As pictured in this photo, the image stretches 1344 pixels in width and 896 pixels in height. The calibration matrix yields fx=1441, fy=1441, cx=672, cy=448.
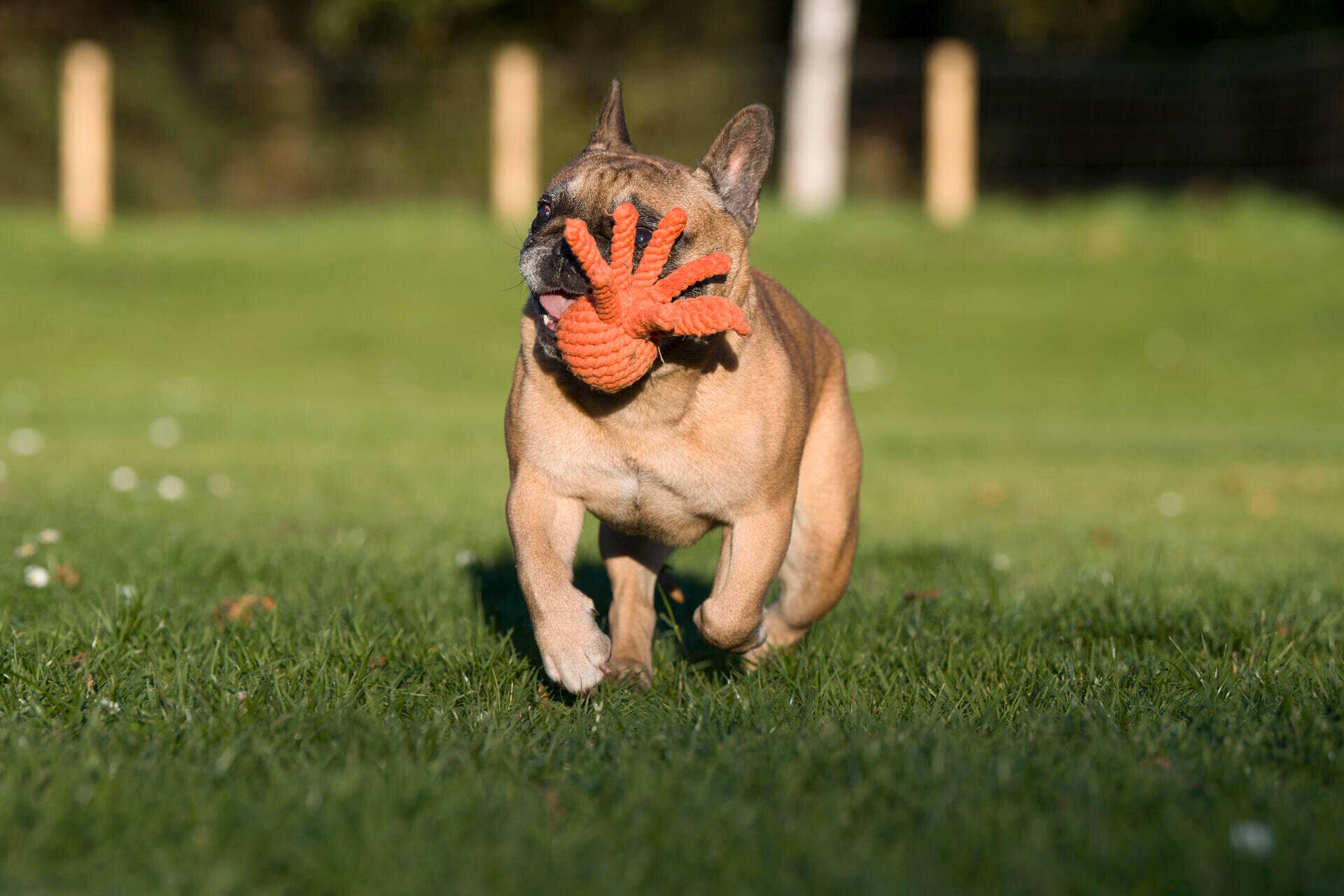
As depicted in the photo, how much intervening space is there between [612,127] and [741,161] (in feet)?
2.12

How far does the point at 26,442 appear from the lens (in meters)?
10.3

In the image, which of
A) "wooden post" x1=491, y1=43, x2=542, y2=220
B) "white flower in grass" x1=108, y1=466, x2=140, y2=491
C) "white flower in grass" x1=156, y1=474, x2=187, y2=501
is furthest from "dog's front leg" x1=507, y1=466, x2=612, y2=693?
"wooden post" x1=491, y1=43, x2=542, y2=220

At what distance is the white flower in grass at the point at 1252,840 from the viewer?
246 cm

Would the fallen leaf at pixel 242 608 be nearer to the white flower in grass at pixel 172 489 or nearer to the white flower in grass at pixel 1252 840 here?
the white flower in grass at pixel 172 489

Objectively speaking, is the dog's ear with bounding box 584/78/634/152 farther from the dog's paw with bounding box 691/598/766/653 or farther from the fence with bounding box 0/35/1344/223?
the fence with bounding box 0/35/1344/223

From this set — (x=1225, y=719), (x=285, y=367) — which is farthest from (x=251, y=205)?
(x=1225, y=719)

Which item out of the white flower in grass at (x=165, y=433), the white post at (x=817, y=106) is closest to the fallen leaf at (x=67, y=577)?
the white flower in grass at (x=165, y=433)

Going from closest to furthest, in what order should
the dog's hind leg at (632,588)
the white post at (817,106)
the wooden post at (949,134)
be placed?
1. the dog's hind leg at (632,588)
2. the wooden post at (949,134)
3. the white post at (817,106)

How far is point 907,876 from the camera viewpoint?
243 cm

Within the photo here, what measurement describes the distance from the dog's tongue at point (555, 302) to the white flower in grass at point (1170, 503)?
5.01m

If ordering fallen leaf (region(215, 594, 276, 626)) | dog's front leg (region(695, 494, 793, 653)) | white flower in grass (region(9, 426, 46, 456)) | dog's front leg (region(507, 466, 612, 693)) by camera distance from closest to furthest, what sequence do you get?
dog's front leg (region(507, 466, 612, 693))
dog's front leg (region(695, 494, 793, 653))
fallen leaf (region(215, 594, 276, 626))
white flower in grass (region(9, 426, 46, 456))

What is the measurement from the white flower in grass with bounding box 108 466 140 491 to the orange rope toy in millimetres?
5008

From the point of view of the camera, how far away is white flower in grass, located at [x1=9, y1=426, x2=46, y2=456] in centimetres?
976

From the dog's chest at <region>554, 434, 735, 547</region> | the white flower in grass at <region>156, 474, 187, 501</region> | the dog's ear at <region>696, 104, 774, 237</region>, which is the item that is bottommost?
the white flower in grass at <region>156, 474, 187, 501</region>
